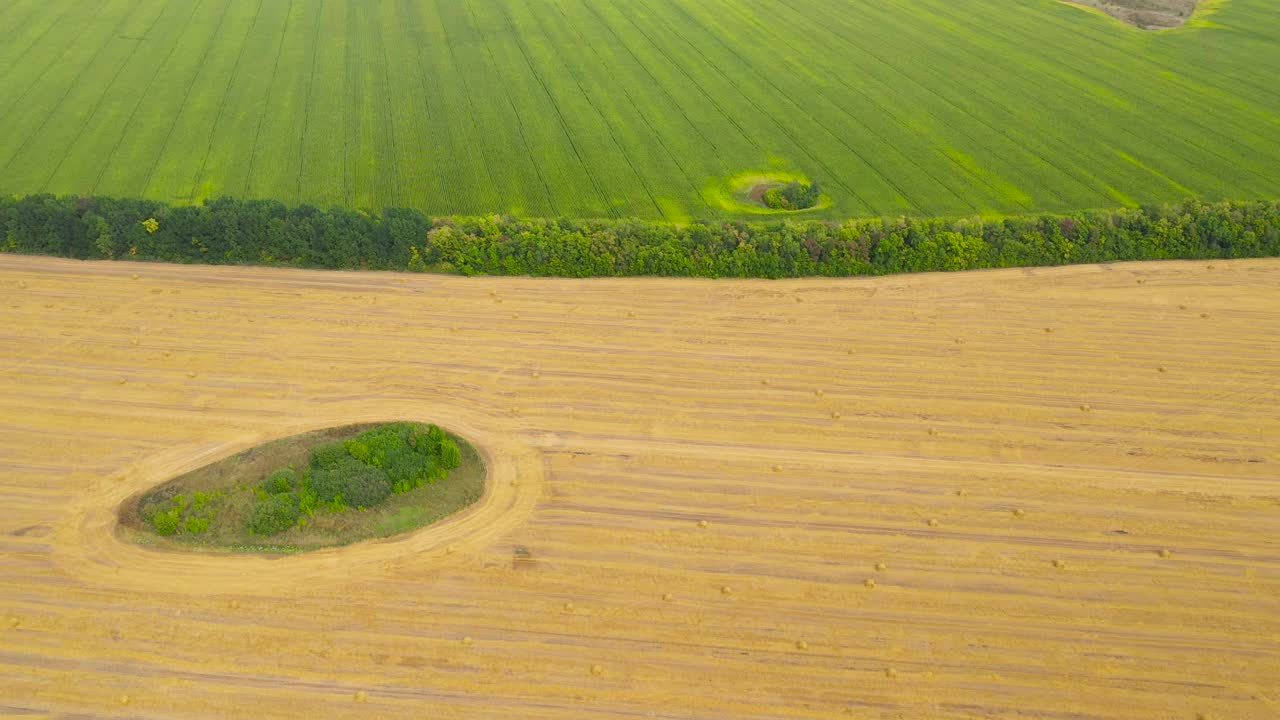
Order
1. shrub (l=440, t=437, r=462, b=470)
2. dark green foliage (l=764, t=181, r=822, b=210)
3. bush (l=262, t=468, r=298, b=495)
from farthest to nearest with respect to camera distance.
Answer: dark green foliage (l=764, t=181, r=822, b=210), shrub (l=440, t=437, r=462, b=470), bush (l=262, t=468, r=298, b=495)

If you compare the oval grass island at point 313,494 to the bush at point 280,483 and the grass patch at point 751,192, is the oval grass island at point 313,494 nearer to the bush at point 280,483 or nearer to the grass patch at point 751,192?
the bush at point 280,483

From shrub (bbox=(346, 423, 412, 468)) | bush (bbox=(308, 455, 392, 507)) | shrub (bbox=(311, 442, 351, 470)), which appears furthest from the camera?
shrub (bbox=(346, 423, 412, 468))

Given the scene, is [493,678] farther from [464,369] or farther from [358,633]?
[464,369]

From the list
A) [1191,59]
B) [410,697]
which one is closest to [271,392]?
[410,697]

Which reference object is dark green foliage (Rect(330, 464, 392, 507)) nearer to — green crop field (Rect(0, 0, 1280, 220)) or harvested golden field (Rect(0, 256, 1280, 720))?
harvested golden field (Rect(0, 256, 1280, 720))

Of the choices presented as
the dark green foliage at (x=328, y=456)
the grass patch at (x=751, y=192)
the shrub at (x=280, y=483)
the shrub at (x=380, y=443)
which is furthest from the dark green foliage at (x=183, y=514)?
the grass patch at (x=751, y=192)

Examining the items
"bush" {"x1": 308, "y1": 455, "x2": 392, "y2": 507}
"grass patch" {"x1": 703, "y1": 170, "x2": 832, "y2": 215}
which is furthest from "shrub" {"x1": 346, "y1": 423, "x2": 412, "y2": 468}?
"grass patch" {"x1": 703, "y1": 170, "x2": 832, "y2": 215}

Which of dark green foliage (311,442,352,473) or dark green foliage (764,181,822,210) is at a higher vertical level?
dark green foliage (764,181,822,210)
